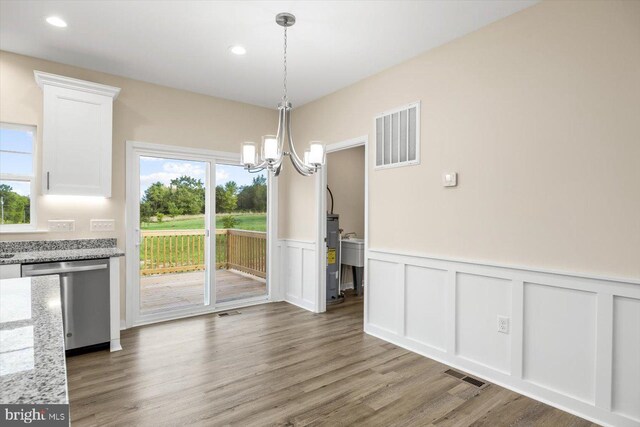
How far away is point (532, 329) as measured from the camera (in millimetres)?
2615

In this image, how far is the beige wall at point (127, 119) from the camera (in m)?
3.45

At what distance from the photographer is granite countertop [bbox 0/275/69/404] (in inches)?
27.6

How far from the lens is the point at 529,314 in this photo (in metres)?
2.63

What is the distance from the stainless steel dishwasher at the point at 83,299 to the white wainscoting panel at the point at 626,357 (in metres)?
4.07

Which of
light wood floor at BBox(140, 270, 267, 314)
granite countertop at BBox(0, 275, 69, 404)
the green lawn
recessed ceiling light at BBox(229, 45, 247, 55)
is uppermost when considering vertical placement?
recessed ceiling light at BBox(229, 45, 247, 55)

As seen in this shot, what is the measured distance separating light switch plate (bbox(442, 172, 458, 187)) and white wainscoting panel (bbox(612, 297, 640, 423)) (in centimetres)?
138

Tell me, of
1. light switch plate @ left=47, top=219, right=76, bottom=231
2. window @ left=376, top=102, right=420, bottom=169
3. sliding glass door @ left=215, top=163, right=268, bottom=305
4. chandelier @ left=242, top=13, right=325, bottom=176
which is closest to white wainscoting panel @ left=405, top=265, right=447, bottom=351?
window @ left=376, top=102, right=420, bottom=169

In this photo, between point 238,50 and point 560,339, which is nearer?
point 560,339

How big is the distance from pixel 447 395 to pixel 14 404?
265cm

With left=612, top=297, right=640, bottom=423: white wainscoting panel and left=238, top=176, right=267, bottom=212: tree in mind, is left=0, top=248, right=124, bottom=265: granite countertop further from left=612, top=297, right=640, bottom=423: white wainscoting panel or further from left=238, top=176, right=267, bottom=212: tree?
left=612, top=297, right=640, bottom=423: white wainscoting panel

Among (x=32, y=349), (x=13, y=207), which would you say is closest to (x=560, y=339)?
(x=32, y=349)

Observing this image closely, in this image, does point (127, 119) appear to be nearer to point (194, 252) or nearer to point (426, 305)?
point (194, 252)

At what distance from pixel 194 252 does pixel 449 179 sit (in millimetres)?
3958

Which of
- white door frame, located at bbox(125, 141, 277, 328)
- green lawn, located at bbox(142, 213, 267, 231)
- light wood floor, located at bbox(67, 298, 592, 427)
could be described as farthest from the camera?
green lawn, located at bbox(142, 213, 267, 231)
